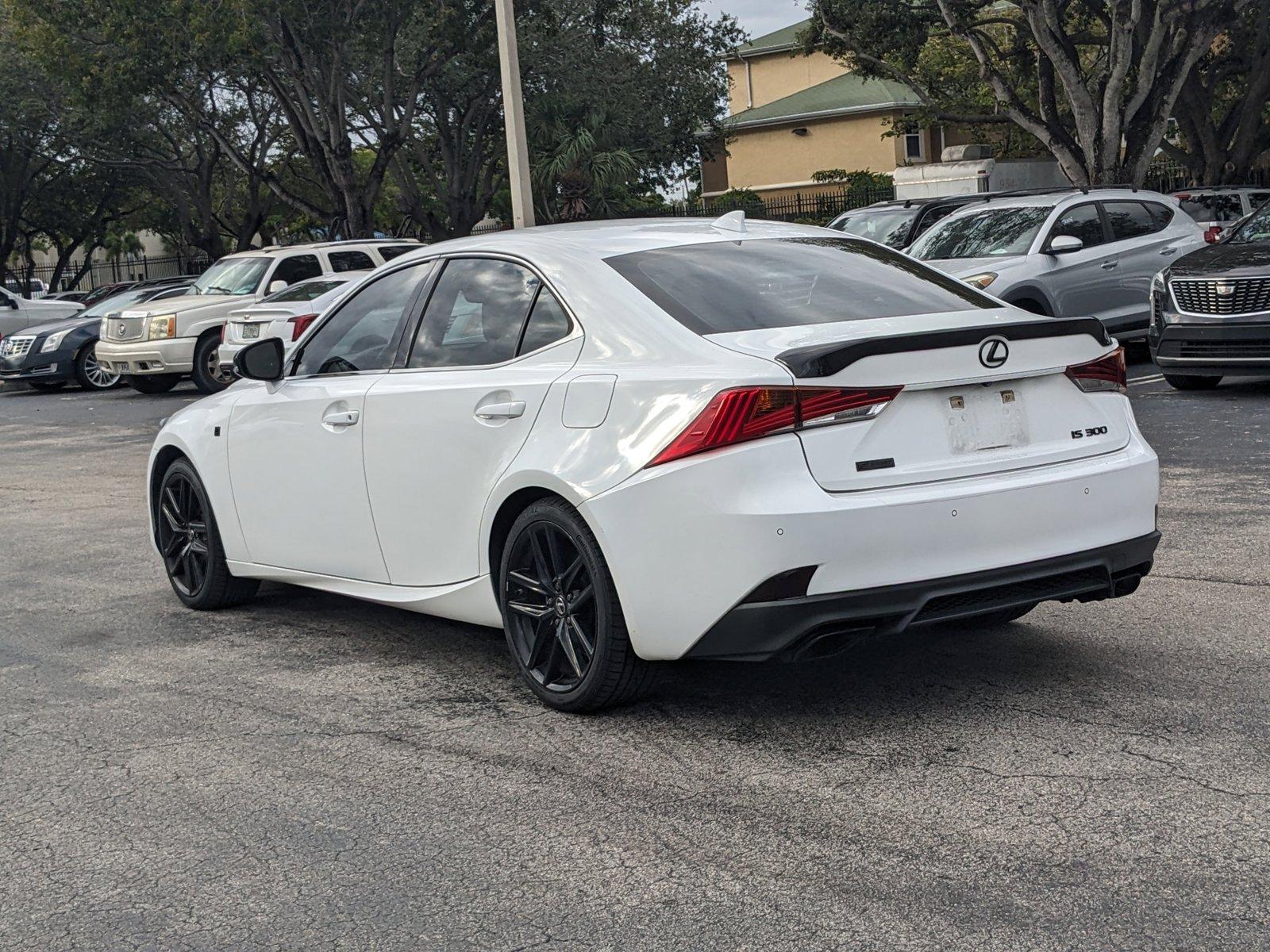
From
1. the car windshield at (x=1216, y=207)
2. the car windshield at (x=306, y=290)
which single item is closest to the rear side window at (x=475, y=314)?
the car windshield at (x=306, y=290)

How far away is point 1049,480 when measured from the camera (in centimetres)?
493

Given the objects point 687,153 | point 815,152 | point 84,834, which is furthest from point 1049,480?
point 815,152

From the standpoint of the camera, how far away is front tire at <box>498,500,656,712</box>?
4.99m

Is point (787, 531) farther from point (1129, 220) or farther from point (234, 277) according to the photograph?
point (234, 277)

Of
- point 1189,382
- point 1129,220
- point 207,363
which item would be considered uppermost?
point 1129,220

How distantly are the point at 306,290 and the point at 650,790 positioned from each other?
51.6ft

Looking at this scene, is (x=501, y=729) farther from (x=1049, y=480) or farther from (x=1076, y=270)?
(x=1076, y=270)

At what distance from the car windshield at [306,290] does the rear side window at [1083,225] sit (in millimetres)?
8341

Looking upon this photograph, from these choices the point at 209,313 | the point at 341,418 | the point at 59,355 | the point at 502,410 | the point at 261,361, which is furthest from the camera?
the point at 59,355

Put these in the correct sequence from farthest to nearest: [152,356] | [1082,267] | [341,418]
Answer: [152,356]
[1082,267]
[341,418]

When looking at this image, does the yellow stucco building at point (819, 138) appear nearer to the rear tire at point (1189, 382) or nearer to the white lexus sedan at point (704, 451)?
the rear tire at point (1189, 382)

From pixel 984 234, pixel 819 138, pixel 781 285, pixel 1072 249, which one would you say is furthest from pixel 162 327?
pixel 819 138

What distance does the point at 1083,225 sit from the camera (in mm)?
16172

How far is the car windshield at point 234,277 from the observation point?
21.4m
